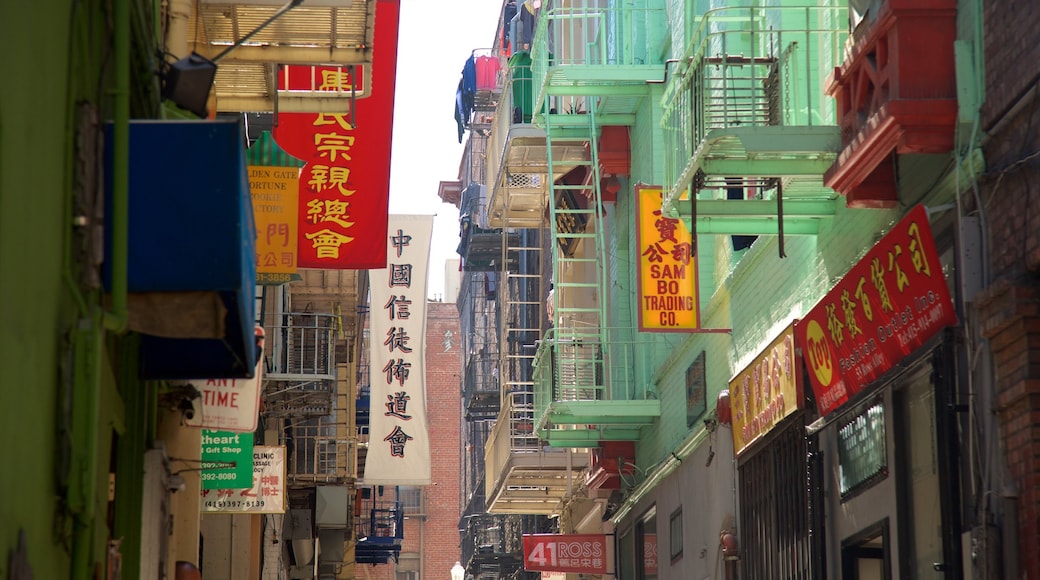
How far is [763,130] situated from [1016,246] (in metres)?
2.63

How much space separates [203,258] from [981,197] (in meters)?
5.17

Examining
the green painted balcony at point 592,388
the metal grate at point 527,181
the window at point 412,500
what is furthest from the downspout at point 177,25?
the window at point 412,500

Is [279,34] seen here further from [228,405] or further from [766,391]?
[766,391]

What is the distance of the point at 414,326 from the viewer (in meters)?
30.3

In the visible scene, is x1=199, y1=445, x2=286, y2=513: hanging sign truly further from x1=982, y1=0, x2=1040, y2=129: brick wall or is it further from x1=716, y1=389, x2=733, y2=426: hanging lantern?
x1=982, y1=0, x2=1040, y2=129: brick wall

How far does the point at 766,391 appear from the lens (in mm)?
14445

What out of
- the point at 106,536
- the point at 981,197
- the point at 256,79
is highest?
the point at 256,79

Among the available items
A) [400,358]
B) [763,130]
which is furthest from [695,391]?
[400,358]

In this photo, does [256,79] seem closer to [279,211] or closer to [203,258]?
[279,211]

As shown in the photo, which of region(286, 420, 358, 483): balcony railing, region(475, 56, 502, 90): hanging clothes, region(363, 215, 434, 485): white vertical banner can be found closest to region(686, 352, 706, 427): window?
region(286, 420, 358, 483): balcony railing

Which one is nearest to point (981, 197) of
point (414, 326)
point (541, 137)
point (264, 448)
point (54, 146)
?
point (54, 146)

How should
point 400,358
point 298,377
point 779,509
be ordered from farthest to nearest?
point 400,358 < point 298,377 < point 779,509

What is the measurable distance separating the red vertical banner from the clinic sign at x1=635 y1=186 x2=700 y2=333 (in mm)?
3031

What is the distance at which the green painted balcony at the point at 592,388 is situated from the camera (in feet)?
68.9
